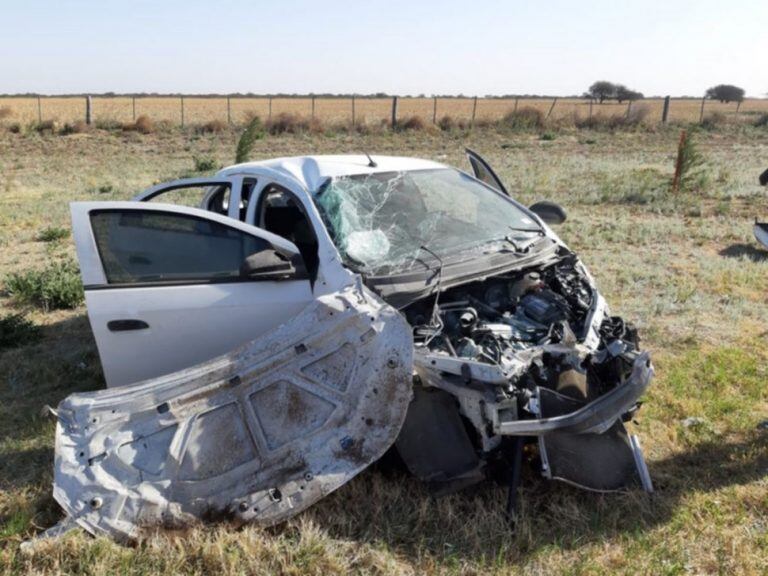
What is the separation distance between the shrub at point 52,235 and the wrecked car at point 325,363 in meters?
6.35

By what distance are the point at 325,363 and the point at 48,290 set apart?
453 centimetres

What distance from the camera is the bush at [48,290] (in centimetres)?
666

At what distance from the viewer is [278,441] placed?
3.21 meters

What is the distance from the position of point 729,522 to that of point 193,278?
10.4 feet

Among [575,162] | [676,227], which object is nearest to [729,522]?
[676,227]

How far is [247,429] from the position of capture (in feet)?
10.6

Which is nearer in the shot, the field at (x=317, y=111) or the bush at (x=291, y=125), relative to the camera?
the bush at (x=291, y=125)

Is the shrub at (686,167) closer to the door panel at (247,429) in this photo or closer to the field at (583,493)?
the field at (583,493)

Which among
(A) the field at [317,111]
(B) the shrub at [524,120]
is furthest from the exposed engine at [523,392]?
(B) the shrub at [524,120]

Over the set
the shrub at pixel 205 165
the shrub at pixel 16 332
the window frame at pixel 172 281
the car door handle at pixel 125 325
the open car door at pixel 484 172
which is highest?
the open car door at pixel 484 172

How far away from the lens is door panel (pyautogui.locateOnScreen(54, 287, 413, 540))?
303 centimetres

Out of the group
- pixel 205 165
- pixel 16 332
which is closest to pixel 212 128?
pixel 205 165

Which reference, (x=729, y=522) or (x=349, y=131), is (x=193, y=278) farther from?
(x=349, y=131)

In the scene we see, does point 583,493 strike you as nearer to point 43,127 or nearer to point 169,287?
point 169,287
